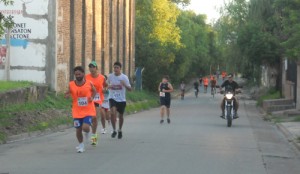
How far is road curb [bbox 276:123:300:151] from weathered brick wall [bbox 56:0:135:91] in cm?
937

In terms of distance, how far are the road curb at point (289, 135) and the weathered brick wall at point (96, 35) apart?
9367 mm

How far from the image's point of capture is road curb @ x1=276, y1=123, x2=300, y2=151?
1517 centimetres

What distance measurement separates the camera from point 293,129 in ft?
64.3

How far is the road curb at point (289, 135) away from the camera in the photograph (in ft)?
49.8

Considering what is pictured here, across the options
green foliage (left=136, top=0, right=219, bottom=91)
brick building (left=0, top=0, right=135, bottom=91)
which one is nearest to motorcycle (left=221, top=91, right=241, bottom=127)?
brick building (left=0, top=0, right=135, bottom=91)

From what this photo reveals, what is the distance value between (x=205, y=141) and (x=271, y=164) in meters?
3.54

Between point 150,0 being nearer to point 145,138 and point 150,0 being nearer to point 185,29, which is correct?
point 185,29

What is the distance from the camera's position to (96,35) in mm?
31984

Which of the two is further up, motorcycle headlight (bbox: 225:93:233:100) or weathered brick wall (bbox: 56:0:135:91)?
weathered brick wall (bbox: 56:0:135:91)

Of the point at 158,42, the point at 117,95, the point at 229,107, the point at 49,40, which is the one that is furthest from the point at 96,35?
the point at 158,42

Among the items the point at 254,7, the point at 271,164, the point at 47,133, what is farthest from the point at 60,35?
the point at 254,7

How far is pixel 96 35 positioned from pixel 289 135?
638 inches

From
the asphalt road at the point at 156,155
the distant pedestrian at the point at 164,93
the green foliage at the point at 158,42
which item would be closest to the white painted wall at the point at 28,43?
the distant pedestrian at the point at 164,93

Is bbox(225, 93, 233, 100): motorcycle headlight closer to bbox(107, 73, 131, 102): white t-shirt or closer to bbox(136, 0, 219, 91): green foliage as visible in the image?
bbox(107, 73, 131, 102): white t-shirt
